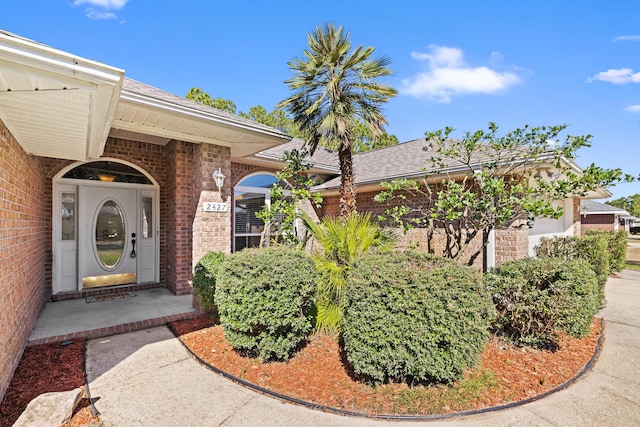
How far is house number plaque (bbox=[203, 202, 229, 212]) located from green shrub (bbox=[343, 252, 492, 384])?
12.9 ft

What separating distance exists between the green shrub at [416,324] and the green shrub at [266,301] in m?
0.77

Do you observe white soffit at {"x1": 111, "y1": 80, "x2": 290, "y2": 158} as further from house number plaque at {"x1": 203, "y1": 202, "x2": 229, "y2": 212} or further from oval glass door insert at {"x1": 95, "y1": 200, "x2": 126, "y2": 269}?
oval glass door insert at {"x1": 95, "y1": 200, "x2": 126, "y2": 269}

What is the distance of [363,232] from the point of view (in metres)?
5.14

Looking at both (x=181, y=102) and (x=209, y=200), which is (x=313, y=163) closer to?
(x=209, y=200)

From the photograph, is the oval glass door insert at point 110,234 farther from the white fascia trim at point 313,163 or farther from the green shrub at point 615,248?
the green shrub at point 615,248

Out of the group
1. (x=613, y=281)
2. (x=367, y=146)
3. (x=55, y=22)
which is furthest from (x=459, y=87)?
(x=367, y=146)

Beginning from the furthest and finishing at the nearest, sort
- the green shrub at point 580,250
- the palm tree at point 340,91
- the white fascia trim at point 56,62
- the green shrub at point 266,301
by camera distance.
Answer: the palm tree at point 340,91 < the green shrub at point 580,250 < the green shrub at point 266,301 < the white fascia trim at point 56,62

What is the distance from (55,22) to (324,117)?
21.3 ft

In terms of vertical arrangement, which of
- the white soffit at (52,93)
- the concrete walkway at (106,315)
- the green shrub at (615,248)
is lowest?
the concrete walkway at (106,315)

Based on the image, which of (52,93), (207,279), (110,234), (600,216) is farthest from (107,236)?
(600,216)

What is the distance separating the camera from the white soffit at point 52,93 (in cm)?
234

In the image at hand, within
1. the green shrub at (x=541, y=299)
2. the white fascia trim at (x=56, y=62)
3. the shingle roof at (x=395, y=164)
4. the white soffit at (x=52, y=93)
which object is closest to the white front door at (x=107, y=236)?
the white soffit at (x=52, y=93)

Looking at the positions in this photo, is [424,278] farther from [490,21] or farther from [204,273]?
[490,21]

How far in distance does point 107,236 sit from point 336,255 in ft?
19.6
